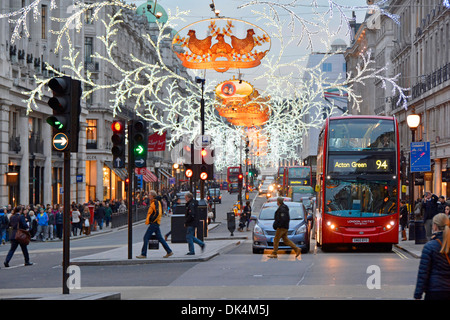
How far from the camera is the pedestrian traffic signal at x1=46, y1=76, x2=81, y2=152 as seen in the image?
1229 centimetres

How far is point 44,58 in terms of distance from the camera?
167ft

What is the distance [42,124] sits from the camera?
51.2 meters

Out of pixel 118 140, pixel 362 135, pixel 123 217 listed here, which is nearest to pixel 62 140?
pixel 118 140

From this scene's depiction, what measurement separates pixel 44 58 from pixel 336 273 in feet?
120

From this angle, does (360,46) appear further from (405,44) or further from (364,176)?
(364,176)

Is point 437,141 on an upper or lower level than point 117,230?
upper

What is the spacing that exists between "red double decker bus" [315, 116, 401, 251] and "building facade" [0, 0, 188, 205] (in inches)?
734

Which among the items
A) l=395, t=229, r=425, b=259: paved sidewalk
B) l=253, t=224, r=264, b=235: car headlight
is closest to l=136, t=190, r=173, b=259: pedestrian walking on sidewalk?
l=253, t=224, r=264, b=235: car headlight

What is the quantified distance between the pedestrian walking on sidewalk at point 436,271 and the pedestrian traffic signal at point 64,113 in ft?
18.4

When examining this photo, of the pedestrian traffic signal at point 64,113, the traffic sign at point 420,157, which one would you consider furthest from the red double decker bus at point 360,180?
the pedestrian traffic signal at point 64,113

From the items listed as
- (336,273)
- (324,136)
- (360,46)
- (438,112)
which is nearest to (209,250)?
(324,136)

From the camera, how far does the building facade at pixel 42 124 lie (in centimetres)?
4262

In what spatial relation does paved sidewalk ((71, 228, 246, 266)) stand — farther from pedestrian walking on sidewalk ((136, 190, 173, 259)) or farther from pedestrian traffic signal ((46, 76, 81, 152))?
pedestrian traffic signal ((46, 76, 81, 152))

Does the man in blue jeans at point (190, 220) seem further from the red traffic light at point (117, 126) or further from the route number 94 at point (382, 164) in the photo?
the route number 94 at point (382, 164)
